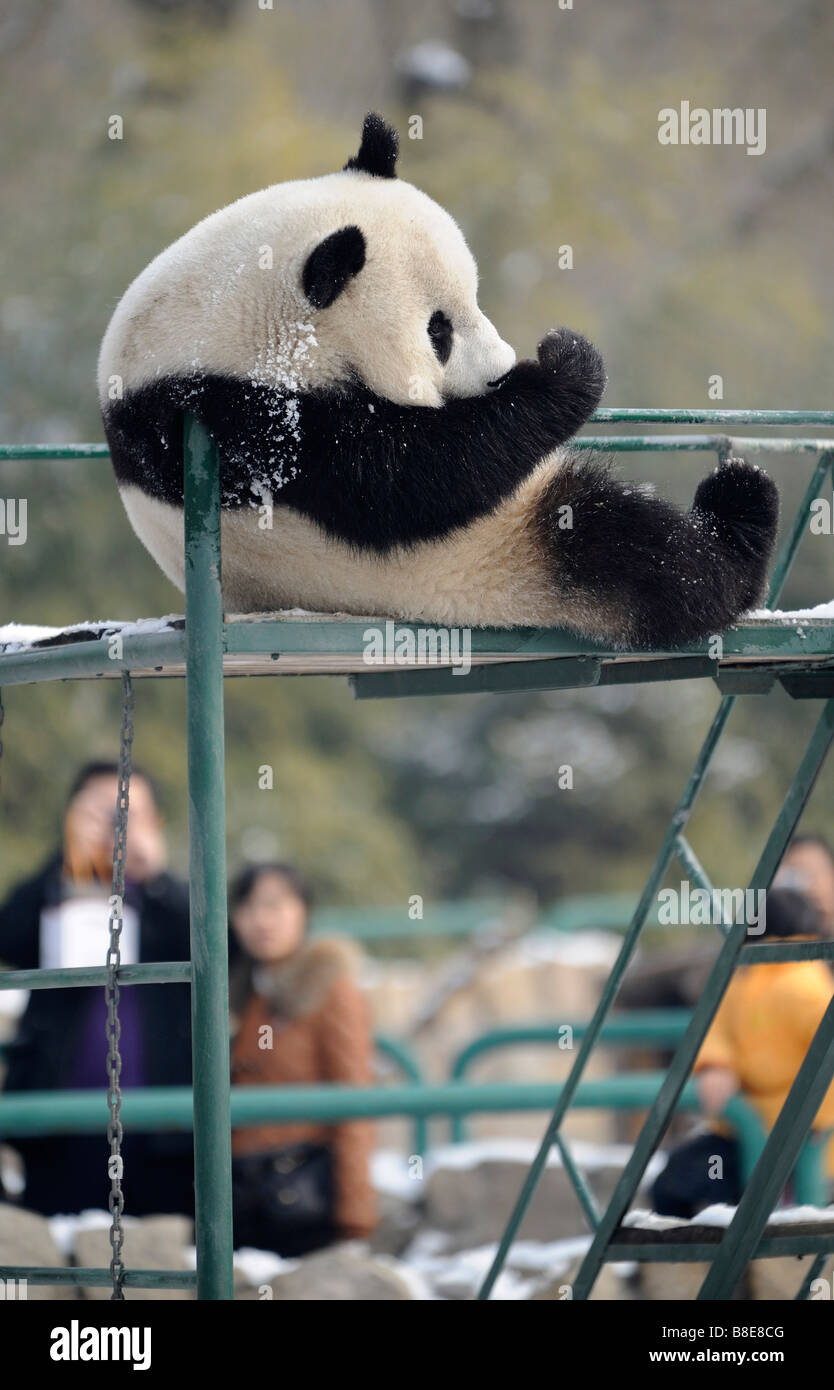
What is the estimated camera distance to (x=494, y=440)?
219 centimetres

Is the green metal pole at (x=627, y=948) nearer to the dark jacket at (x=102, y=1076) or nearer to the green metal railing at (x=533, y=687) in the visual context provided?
the green metal railing at (x=533, y=687)

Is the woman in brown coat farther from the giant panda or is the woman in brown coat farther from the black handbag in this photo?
the giant panda

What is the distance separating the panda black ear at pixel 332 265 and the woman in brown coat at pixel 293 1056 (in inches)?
88.1

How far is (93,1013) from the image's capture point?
382 centimetres

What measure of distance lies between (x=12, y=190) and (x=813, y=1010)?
10.4 metres

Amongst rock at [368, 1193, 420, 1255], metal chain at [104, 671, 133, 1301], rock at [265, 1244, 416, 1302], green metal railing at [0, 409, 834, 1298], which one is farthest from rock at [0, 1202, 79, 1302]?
metal chain at [104, 671, 133, 1301]

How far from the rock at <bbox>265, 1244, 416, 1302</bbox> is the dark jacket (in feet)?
1.55

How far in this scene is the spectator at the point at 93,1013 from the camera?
374cm

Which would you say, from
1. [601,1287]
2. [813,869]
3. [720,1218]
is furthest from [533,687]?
[813,869]

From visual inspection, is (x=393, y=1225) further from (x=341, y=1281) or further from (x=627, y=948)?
(x=627, y=948)

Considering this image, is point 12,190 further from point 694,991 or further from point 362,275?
point 362,275

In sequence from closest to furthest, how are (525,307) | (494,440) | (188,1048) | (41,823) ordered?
(494,440), (188,1048), (41,823), (525,307)

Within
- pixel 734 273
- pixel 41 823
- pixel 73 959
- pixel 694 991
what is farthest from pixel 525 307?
pixel 73 959

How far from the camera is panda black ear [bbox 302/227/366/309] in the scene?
218 cm
